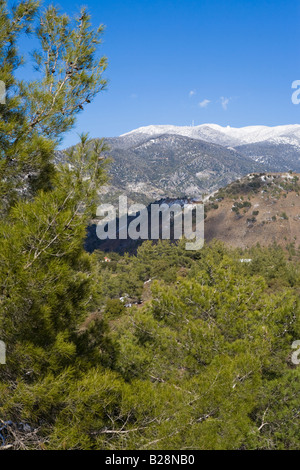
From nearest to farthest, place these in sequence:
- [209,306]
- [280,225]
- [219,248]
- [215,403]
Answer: [215,403], [209,306], [219,248], [280,225]

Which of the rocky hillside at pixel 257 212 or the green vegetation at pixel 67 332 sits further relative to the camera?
the rocky hillside at pixel 257 212

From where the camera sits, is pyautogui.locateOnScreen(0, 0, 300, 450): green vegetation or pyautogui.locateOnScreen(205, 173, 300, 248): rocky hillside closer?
pyautogui.locateOnScreen(0, 0, 300, 450): green vegetation

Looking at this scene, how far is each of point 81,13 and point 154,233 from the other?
87.3 metres

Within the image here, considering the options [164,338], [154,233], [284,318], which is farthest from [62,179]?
[154,233]

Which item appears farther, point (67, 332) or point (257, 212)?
point (257, 212)

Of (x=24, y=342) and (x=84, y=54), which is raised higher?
(x=84, y=54)

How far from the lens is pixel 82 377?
4152mm

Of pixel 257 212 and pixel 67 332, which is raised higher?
pixel 257 212

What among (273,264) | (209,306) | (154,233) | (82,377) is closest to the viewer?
(82,377)

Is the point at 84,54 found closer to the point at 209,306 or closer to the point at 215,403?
the point at 215,403

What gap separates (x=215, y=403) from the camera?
4.62m
